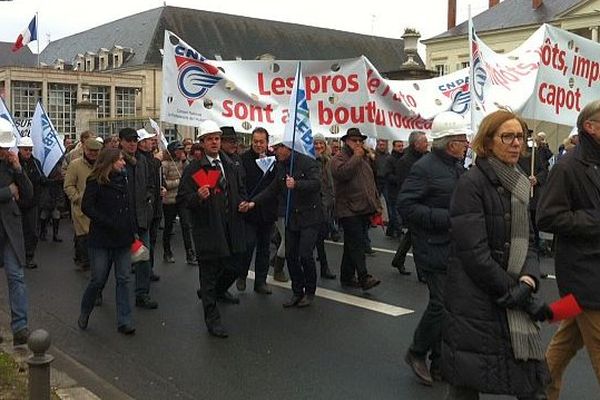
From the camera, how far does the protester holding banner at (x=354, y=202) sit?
795 centimetres

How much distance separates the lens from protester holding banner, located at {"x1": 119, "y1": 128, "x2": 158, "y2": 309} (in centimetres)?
758

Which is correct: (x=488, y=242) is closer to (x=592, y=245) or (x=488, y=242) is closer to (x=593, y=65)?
(x=592, y=245)

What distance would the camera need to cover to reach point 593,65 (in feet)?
29.8

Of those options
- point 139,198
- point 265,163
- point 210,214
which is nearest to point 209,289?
point 210,214

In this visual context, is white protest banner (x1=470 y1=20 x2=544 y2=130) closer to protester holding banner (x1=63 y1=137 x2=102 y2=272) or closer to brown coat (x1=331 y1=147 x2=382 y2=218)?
brown coat (x1=331 y1=147 x2=382 y2=218)

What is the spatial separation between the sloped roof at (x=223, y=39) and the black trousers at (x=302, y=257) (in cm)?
6264

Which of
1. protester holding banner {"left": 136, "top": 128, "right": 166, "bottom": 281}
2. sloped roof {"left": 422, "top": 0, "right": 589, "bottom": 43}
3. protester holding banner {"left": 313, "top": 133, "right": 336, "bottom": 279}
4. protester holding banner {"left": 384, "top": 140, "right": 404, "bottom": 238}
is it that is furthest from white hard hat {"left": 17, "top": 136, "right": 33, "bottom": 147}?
sloped roof {"left": 422, "top": 0, "right": 589, "bottom": 43}

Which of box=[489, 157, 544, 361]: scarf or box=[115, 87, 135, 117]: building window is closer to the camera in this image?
box=[489, 157, 544, 361]: scarf

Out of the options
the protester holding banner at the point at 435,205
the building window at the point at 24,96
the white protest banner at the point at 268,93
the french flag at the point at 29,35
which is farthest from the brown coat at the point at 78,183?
the building window at the point at 24,96

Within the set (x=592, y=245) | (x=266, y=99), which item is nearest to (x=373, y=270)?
(x=266, y=99)

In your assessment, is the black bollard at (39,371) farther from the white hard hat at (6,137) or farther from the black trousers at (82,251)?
the black trousers at (82,251)

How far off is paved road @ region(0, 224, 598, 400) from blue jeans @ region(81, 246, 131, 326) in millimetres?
235

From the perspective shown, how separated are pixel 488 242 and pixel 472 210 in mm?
173

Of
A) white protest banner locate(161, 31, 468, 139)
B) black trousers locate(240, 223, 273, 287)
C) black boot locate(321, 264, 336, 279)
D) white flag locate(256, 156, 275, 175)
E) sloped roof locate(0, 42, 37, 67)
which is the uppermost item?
sloped roof locate(0, 42, 37, 67)
